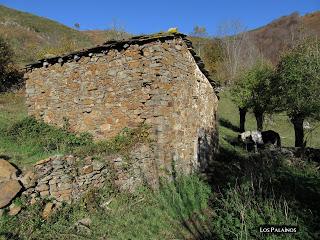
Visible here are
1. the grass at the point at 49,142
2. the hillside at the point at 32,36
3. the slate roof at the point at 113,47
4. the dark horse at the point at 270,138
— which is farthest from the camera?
the hillside at the point at 32,36

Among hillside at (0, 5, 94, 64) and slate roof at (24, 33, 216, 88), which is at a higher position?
hillside at (0, 5, 94, 64)

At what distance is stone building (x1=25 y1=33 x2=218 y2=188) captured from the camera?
8445 millimetres

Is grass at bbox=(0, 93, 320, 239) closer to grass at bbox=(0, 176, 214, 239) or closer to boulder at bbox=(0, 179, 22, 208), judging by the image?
grass at bbox=(0, 176, 214, 239)

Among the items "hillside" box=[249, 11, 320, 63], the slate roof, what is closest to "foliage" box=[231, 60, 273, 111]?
the slate roof

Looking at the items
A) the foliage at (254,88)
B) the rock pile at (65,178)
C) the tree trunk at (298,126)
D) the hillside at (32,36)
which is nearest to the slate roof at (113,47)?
the rock pile at (65,178)

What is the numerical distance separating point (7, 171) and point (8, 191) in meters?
0.70

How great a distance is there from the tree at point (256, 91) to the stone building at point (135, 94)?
11563 millimetres

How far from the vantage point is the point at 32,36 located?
135 ft

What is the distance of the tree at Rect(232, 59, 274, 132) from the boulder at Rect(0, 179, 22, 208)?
17.8m

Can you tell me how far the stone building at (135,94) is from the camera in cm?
845

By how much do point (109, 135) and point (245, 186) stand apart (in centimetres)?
407

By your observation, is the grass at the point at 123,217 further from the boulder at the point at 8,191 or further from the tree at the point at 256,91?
the tree at the point at 256,91

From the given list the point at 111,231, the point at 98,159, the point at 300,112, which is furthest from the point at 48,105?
the point at 300,112

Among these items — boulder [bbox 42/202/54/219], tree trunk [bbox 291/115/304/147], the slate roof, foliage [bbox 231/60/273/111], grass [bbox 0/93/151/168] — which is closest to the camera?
boulder [bbox 42/202/54/219]
